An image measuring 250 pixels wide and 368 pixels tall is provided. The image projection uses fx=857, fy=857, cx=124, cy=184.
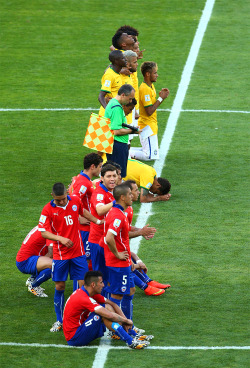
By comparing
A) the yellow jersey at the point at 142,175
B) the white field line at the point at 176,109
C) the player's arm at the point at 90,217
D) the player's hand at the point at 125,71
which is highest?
the player's hand at the point at 125,71

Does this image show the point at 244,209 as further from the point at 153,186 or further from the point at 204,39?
the point at 204,39

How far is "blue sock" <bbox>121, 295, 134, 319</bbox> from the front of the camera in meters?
9.55

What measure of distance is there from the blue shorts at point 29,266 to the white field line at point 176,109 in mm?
1707

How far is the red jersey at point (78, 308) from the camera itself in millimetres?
8938

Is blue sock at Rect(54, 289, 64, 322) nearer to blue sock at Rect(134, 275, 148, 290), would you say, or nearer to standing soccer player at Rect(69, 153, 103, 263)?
standing soccer player at Rect(69, 153, 103, 263)

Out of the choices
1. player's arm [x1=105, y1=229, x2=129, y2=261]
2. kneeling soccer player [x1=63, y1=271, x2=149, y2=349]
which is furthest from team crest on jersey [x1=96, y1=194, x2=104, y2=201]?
kneeling soccer player [x1=63, y1=271, x2=149, y2=349]

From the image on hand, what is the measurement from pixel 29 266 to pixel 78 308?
1.73 m

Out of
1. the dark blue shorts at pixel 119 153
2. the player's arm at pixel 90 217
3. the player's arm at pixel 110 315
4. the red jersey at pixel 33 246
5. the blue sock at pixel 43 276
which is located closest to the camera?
the player's arm at pixel 110 315

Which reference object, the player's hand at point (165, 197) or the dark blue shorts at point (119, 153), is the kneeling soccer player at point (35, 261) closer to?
the dark blue shorts at point (119, 153)

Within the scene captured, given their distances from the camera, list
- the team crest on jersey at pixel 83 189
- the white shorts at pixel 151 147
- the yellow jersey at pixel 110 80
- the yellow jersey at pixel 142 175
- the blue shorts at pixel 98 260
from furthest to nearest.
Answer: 1. the white shorts at pixel 151 147
2. the yellow jersey at pixel 110 80
3. the yellow jersey at pixel 142 175
4. the team crest on jersey at pixel 83 189
5. the blue shorts at pixel 98 260

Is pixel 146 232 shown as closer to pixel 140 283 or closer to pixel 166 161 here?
pixel 140 283

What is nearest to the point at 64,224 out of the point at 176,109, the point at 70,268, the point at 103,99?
the point at 70,268

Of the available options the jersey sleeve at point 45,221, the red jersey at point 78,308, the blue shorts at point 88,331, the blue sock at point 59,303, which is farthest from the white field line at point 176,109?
the jersey sleeve at point 45,221

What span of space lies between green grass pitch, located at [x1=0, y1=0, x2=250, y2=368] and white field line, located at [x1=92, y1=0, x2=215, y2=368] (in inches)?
4.5
